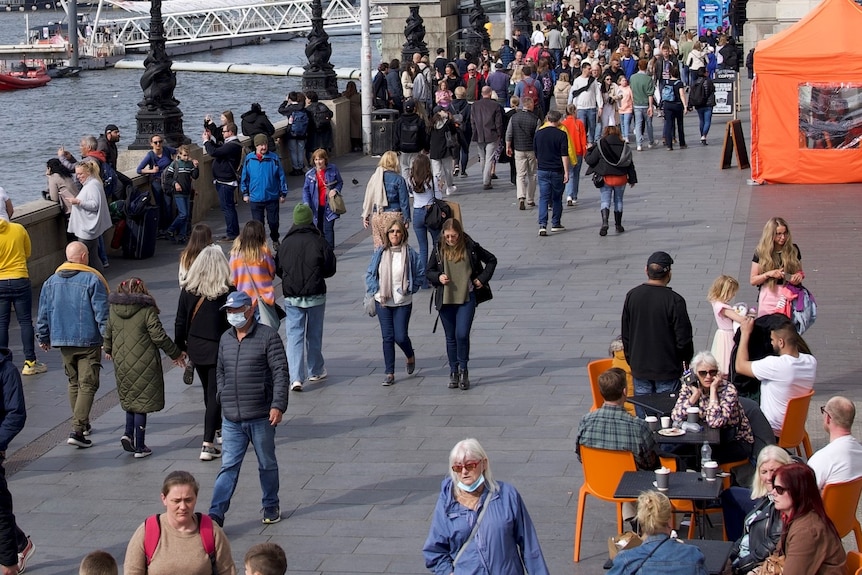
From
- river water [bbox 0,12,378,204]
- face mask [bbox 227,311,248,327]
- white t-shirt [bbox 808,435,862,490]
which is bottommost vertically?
river water [bbox 0,12,378,204]

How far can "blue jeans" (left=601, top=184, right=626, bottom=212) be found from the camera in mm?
17719

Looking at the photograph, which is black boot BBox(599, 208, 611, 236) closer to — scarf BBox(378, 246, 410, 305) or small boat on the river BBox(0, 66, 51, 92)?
scarf BBox(378, 246, 410, 305)

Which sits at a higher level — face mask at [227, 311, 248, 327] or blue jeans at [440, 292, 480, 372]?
face mask at [227, 311, 248, 327]

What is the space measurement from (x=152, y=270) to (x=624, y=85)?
10.6 m

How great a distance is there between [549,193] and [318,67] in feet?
33.9

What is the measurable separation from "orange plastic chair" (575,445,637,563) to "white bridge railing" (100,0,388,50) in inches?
3327

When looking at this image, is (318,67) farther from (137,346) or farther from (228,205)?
(137,346)

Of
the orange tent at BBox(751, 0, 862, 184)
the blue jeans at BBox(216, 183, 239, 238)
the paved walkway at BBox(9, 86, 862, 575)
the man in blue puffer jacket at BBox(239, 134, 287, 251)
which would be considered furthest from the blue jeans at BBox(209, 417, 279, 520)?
the orange tent at BBox(751, 0, 862, 184)

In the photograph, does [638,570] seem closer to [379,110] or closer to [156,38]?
[156,38]

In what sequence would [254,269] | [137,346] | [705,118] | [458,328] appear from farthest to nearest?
[705,118] < [458,328] < [254,269] < [137,346]

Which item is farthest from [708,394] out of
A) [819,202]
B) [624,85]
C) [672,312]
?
[624,85]

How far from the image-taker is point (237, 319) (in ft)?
28.3

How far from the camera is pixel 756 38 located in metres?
38.5

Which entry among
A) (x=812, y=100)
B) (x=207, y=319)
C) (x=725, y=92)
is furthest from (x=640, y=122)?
(x=207, y=319)
